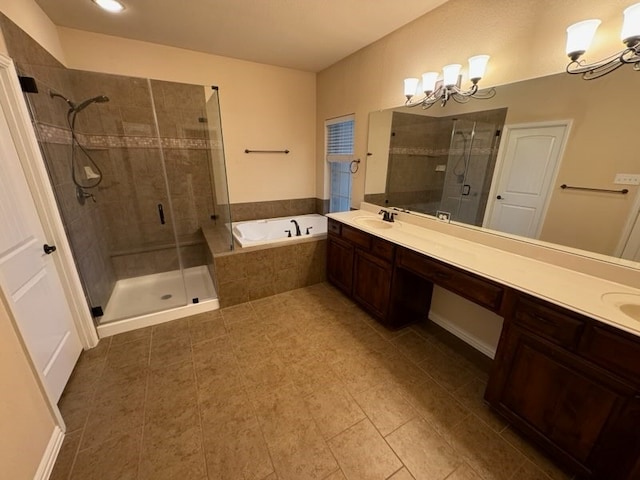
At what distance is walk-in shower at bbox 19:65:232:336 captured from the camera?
2.22 meters

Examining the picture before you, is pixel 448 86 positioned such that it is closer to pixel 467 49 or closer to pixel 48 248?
pixel 467 49

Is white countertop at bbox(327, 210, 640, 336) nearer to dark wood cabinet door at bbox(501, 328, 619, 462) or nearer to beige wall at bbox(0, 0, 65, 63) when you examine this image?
dark wood cabinet door at bbox(501, 328, 619, 462)

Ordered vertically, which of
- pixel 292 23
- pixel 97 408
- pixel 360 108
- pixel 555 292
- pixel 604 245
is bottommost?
pixel 97 408

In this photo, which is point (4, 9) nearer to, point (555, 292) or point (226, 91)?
point (226, 91)

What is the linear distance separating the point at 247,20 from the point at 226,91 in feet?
3.58

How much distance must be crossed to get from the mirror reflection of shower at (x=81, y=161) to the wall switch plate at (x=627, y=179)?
12.4ft

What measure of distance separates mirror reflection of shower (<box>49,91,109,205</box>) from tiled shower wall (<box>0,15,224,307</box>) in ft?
0.18

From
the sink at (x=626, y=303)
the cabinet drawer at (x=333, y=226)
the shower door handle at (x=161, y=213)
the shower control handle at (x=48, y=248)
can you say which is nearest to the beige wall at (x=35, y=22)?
the shower control handle at (x=48, y=248)

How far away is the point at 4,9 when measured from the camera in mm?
1555

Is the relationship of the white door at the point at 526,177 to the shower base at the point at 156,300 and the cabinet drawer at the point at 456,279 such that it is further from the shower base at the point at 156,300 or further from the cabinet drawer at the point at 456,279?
the shower base at the point at 156,300

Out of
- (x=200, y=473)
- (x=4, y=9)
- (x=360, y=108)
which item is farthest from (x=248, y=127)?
(x=200, y=473)

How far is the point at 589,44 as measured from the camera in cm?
128

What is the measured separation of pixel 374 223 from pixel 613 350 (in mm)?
1812

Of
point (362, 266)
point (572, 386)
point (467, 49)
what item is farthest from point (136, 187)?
point (572, 386)
